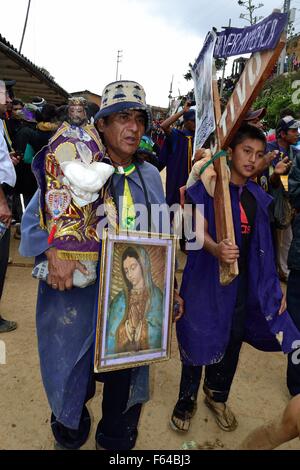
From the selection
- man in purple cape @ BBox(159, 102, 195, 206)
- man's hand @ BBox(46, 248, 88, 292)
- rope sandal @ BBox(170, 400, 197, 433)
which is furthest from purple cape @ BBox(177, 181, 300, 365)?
man in purple cape @ BBox(159, 102, 195, 206)

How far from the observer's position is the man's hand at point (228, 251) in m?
1.68

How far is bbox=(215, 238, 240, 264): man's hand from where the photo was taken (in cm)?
168

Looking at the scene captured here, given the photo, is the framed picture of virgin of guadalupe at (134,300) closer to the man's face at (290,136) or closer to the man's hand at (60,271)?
the man's hand at (60,271)

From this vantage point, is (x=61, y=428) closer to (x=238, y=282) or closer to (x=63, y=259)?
(x=63, y=259)

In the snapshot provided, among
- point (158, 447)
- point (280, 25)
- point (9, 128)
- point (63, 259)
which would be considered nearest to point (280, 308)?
point (158, 447)

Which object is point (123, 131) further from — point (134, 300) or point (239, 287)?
point (239, 287)

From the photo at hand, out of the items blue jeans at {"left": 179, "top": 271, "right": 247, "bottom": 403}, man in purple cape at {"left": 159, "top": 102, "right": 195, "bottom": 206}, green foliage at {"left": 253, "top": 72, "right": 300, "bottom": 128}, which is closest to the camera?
blue jeans at {"left": 179, "top": 271, "right": 247, "bottom": 403}

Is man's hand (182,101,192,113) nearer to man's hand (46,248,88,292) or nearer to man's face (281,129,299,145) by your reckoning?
man's face (281,129,299,145)

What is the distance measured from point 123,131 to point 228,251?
73 centimetres

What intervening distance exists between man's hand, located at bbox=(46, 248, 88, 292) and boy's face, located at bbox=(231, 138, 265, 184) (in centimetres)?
108

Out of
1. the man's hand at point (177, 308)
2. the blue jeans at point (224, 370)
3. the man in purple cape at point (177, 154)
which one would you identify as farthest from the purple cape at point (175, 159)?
the man's hand at point (177, 308)

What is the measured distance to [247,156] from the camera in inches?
79.4

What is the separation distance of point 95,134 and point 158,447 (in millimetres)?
1786

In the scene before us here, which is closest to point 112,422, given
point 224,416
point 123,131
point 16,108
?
point 224,416
